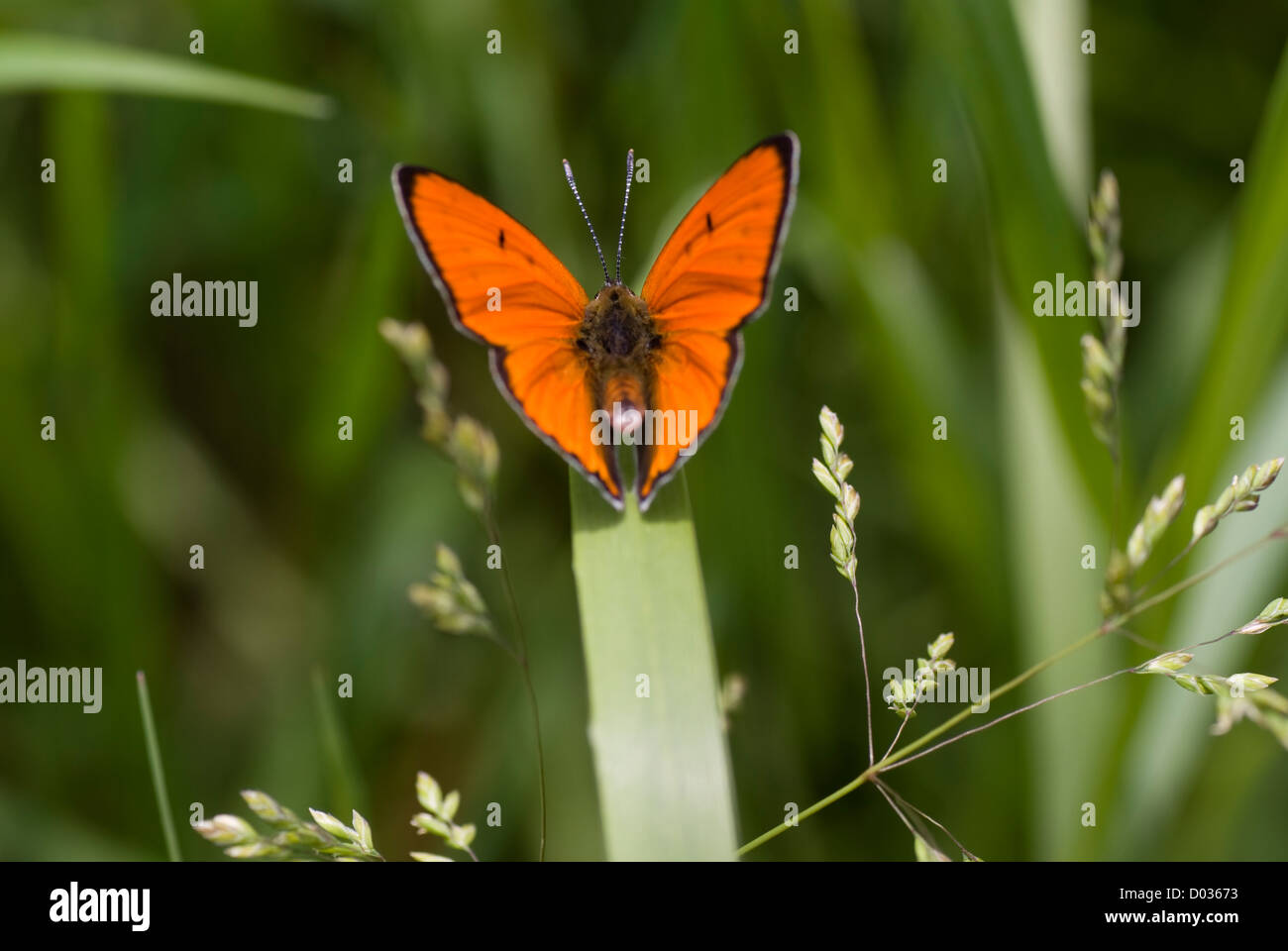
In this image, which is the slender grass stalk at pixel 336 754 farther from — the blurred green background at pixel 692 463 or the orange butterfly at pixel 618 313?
the orange butterfly at pixel 618 313

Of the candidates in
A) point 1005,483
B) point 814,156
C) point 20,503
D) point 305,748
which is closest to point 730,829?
A: point 1005,483

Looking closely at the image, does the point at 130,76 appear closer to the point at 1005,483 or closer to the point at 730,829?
the point at 730,829

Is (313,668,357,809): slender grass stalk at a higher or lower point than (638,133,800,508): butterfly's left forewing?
lower

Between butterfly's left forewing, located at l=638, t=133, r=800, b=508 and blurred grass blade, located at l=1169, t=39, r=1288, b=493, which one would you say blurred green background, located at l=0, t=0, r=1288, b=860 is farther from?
butterfly's left forewing, located at l=638, t=133, r=800, b=508

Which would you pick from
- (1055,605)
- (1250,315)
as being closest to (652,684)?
(1055,605)

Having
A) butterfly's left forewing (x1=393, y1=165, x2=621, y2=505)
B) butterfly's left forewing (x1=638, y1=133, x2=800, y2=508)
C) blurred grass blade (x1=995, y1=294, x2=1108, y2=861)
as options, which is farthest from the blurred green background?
butterfly's left forewing (x1=393, y1=165, x2=621, y2=505)

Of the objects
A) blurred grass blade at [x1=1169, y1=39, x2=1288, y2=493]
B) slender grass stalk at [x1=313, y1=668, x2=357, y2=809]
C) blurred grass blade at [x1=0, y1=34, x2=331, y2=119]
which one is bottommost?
slender grass stalk at [x1=313, y1=668, x2=357, y2=809]
